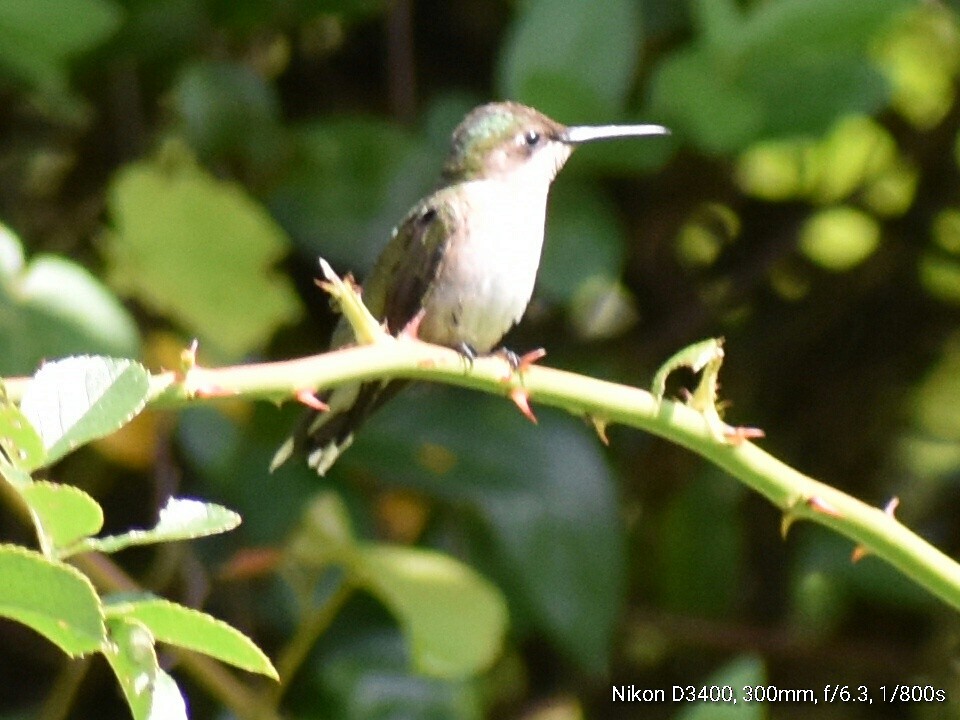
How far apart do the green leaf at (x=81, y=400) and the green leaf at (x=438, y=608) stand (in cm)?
125

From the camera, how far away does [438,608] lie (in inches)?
84.8

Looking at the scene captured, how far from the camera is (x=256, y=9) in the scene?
105 inches

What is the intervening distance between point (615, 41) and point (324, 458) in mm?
799

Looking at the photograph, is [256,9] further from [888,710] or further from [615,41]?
[888,710]

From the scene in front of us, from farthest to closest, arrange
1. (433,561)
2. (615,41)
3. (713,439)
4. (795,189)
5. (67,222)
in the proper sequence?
(795,189) < (67,222) < (615,41) < (433,561) < (713,439)

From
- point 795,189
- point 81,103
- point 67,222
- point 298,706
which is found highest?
point 795,189

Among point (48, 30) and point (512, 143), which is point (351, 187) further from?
point (48, 30)

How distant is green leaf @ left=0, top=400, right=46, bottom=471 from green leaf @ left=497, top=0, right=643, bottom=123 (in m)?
1.66

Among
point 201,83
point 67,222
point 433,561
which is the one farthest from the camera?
point 67,222

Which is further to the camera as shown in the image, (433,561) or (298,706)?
(298,706)

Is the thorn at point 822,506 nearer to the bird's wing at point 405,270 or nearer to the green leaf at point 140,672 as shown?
the green leaf at point 140,672

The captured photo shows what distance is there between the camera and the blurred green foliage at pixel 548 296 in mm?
2412

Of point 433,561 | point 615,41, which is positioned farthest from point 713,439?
point 615,41

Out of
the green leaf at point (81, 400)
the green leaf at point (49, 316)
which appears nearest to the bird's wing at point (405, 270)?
the green leaf at point (49, 316)
